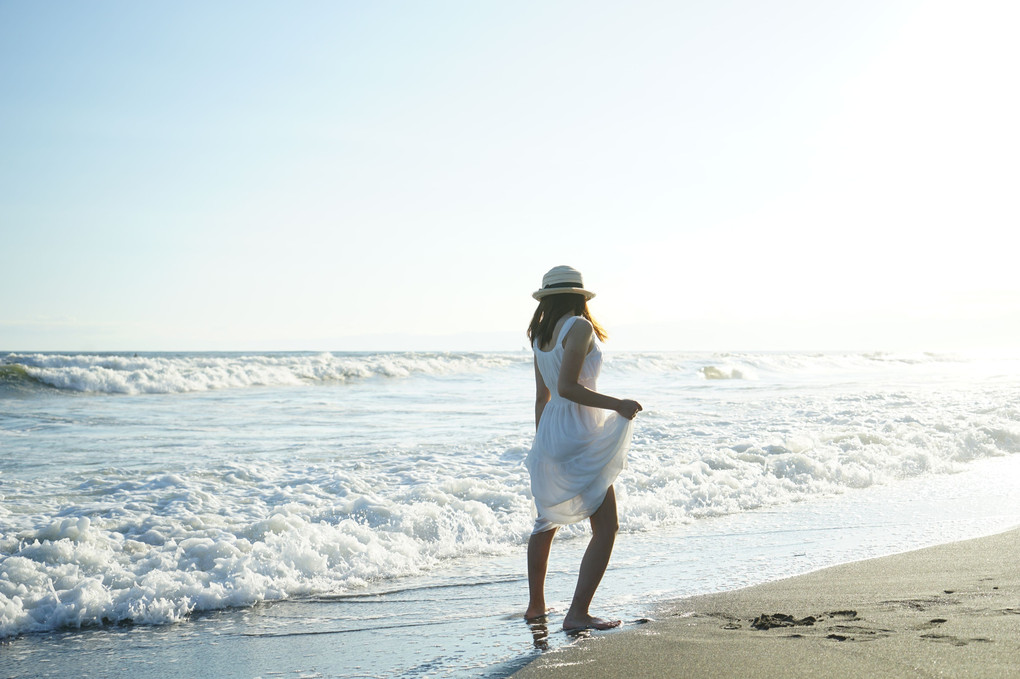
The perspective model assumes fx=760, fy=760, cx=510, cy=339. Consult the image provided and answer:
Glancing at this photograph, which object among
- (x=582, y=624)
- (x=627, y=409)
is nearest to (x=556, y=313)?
(x=627, y=409)

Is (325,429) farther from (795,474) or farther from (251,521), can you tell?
(795,474)

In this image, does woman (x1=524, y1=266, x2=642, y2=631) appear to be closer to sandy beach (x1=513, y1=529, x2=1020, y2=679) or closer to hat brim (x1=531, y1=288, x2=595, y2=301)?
hat brim (x1=531, y1=288, x2=595, y2=301)

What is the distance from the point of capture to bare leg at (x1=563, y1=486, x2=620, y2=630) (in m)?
3.77

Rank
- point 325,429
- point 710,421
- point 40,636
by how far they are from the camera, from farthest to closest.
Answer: point 710,421, point 325,429, point 40,636

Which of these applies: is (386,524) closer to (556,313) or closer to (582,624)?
(582,624)

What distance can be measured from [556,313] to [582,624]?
5.06ft

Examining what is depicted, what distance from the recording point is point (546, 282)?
384cm

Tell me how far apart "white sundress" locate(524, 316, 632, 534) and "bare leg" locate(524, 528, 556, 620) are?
0.84 feet

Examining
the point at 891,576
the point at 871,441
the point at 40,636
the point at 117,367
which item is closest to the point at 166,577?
the point at 40,636

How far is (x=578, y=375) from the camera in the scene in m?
3.63

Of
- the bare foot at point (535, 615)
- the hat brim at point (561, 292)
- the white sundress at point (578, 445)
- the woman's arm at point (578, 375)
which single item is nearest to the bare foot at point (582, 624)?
the bare foot at point (535, 615)

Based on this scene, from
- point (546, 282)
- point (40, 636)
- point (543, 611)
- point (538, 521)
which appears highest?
point (546, 282)

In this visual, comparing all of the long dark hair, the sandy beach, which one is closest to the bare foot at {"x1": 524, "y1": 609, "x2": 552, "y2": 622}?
the sandy beach

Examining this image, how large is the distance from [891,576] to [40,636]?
4.93 metres
